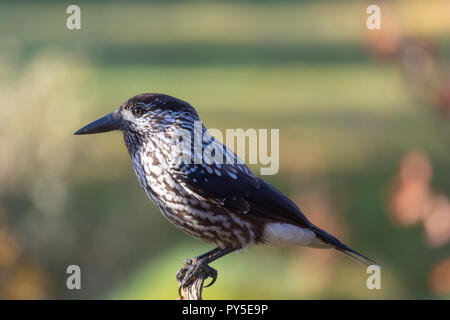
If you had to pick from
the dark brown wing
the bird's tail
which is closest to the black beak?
the dark brown wing

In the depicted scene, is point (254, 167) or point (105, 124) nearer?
point (105, 124)

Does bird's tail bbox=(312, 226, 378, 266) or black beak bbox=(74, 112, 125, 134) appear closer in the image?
black beak bbox=(74, 112, 125, 134)

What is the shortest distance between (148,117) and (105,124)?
0.65 feet

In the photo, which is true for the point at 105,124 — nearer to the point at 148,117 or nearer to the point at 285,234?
the point at 148,117

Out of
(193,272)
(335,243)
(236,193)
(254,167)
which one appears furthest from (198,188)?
(254,167)

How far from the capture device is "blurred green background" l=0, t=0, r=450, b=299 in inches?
212

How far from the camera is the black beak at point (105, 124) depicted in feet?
9.43

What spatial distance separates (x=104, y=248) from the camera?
617 centimetres

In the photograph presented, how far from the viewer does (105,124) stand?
2982mm

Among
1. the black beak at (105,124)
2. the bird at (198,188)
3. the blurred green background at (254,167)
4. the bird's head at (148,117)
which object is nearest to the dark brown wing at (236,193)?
the bird at (198,188)

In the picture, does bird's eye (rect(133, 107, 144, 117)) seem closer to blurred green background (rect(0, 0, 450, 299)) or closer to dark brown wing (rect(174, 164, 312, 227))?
dark brown wing (rect(174, 164, 312, 227))

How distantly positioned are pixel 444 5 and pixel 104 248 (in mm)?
9976
